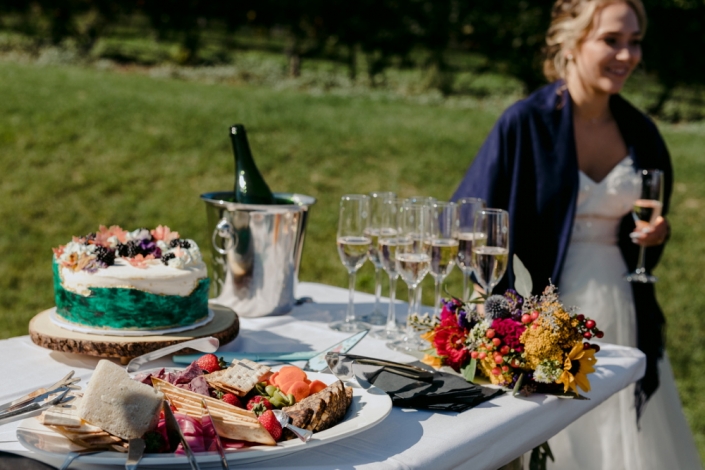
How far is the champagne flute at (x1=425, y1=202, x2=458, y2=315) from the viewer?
200 centimetres

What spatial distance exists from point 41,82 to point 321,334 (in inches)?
365

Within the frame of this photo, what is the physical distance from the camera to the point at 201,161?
8539mm

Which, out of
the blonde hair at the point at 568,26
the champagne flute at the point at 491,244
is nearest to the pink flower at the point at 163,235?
the champagne flute at the point at 491,244

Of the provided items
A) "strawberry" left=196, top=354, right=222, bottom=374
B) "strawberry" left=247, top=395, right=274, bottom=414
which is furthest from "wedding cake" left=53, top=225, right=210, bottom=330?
"strawberry" left=247, top=395, right=274, bottom=414

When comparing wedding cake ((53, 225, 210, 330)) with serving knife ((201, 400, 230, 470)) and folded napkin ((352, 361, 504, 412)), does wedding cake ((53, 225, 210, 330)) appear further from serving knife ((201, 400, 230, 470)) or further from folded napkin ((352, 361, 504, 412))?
serving knife ((201, 400, 230, 470))

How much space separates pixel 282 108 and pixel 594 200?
769 cm

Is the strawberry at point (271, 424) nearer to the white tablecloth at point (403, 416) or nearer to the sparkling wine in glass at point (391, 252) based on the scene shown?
the white tablecloth at point (403, 416)

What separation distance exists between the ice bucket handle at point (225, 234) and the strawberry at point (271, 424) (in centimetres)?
102

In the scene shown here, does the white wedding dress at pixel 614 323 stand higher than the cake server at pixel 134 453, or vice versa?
the cake server at pixel 134 453

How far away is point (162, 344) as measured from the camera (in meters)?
1.91

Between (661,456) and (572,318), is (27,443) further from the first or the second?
(661,456)

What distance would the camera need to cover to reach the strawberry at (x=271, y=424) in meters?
1.38

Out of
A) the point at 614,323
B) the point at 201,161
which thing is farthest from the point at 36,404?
the point at 201,161

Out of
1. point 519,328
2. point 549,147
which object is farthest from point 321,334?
point 549,147
